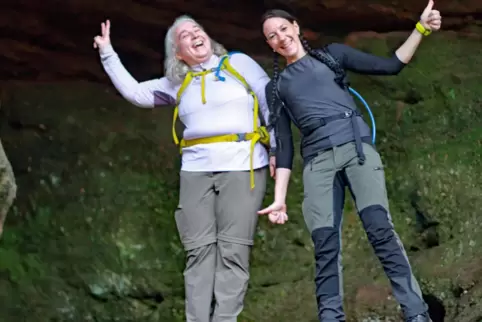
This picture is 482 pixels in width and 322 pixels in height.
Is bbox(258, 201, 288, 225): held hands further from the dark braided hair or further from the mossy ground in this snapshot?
the mossy ground

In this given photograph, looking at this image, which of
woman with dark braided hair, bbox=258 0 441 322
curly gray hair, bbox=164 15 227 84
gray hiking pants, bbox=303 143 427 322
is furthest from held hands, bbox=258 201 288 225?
curly gray hair, bbox=164 15 227 84

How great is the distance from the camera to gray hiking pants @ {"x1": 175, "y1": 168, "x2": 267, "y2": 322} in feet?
10.2

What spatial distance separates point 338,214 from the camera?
2.91m

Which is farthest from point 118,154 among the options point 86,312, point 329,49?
point 329,49

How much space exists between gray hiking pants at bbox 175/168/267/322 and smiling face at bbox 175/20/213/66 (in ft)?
1.78

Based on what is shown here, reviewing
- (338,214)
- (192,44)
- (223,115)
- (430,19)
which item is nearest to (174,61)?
(192,44)

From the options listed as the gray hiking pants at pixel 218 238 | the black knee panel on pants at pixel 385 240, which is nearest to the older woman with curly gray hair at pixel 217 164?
the gray hiking pants at pixel 218 238

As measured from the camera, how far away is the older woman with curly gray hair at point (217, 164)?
3113mm

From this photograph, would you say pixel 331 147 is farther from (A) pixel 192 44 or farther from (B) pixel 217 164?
(A) pixel 192 44

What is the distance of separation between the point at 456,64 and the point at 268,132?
1.87 m

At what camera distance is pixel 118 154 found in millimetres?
4504

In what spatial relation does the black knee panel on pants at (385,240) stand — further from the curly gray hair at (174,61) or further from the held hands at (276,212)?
the curly gray hair at (174,61)

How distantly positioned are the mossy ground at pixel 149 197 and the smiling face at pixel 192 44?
1.32 metres

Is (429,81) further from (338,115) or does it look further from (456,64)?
(338,115)
